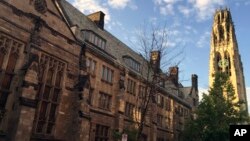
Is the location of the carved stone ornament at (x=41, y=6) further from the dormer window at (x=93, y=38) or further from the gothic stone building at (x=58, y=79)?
the dormer window at (x=93, y=38)

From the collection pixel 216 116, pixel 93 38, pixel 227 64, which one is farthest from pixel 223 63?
pixel 93 38

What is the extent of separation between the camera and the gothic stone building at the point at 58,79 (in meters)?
18.0

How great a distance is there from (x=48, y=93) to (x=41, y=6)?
6.67 meters

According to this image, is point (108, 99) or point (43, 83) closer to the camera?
point (43, 83)

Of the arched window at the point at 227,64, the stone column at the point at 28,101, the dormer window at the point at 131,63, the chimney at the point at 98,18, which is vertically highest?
the arched window at the point at 227,64

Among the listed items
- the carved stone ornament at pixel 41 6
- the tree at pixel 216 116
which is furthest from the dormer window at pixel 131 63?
the carved stone ornament at pixel 41 6

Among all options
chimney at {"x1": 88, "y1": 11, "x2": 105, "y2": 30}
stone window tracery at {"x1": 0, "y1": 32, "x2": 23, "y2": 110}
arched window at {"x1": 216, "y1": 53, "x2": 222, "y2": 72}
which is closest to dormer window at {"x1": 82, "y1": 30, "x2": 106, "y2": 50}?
chimney at {"x1": 88, "y1": 11, "x2": 105, "y2": 30}

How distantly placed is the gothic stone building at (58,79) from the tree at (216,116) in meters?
10.7

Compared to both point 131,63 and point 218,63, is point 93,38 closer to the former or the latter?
point 131,63

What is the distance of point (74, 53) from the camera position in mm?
23562

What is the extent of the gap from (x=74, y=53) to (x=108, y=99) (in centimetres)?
637

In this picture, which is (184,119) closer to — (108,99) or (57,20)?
(108,99)

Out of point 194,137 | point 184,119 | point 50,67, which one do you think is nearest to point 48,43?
point 50,67

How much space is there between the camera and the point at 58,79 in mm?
21891
